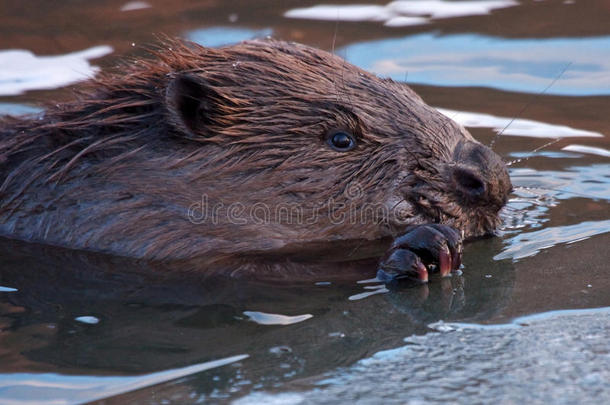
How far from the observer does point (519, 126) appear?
19.6 ft

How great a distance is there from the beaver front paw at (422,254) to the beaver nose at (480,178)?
14.0 inches

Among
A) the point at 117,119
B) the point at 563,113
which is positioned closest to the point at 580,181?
the point at 563,113

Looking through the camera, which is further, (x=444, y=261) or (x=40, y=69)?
(x=40, y=69)

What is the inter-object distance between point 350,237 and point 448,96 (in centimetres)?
267

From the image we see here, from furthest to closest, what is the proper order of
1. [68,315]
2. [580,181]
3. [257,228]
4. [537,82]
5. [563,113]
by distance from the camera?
[537,82], [563,113], [580,181], [257,228], [68,315]

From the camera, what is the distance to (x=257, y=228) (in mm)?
3969

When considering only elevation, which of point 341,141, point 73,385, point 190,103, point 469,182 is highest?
point 190,103

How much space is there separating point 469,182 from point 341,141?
0.59m

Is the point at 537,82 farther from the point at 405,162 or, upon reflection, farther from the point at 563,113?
the point at 405,162

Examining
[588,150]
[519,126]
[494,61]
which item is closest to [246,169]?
[588,150]

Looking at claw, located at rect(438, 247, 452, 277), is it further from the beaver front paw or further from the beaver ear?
the beaver ear

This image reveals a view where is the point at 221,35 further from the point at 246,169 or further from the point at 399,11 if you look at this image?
the point at 246,169

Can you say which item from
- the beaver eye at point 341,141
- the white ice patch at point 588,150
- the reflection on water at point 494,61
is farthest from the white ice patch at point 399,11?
the beaver eye at point 341,141

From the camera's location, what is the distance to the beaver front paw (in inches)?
139
